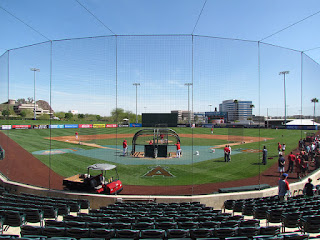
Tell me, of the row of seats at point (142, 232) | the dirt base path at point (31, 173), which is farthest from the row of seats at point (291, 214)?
the dirt base path at point (31, 173)

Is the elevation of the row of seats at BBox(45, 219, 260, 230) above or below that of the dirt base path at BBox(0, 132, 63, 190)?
above

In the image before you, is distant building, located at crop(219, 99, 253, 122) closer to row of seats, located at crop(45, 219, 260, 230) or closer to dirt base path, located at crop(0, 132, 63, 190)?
row of seats, located at crop(45, 219, 260, 230)

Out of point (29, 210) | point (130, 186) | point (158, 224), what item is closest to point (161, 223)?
point (158, 224)

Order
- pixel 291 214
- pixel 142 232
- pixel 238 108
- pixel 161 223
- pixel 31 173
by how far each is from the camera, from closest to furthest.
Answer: pixel 142 232, pixel 161 223, pixel 291 214, pixel 31 173, pixel 238 108

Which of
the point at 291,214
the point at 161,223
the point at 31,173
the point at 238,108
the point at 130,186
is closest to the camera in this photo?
the point at 161,223

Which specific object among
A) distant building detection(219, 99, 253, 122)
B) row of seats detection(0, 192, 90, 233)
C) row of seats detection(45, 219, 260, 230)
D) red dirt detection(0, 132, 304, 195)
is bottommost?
red dirt detection(0, 132, 304, 195)

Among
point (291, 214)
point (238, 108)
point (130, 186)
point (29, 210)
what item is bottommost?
point (130, 186)

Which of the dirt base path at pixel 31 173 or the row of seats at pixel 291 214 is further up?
the row of seats at pixel 291 214

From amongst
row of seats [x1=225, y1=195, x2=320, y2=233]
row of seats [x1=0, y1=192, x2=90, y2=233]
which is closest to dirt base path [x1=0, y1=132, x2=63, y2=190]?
A: row of seats [x1=0, y1=192, x2=90, y2=233]

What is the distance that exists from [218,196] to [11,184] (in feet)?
32.0

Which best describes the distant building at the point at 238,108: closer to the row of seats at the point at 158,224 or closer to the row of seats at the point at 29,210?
the row of seats at the point at 158,224

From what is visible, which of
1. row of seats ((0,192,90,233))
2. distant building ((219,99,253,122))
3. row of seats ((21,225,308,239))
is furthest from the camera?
distant building ((219,99,253,122))

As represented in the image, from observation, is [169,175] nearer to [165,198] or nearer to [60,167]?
[165,198]

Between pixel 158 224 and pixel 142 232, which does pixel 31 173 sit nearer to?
pixel 158 224
